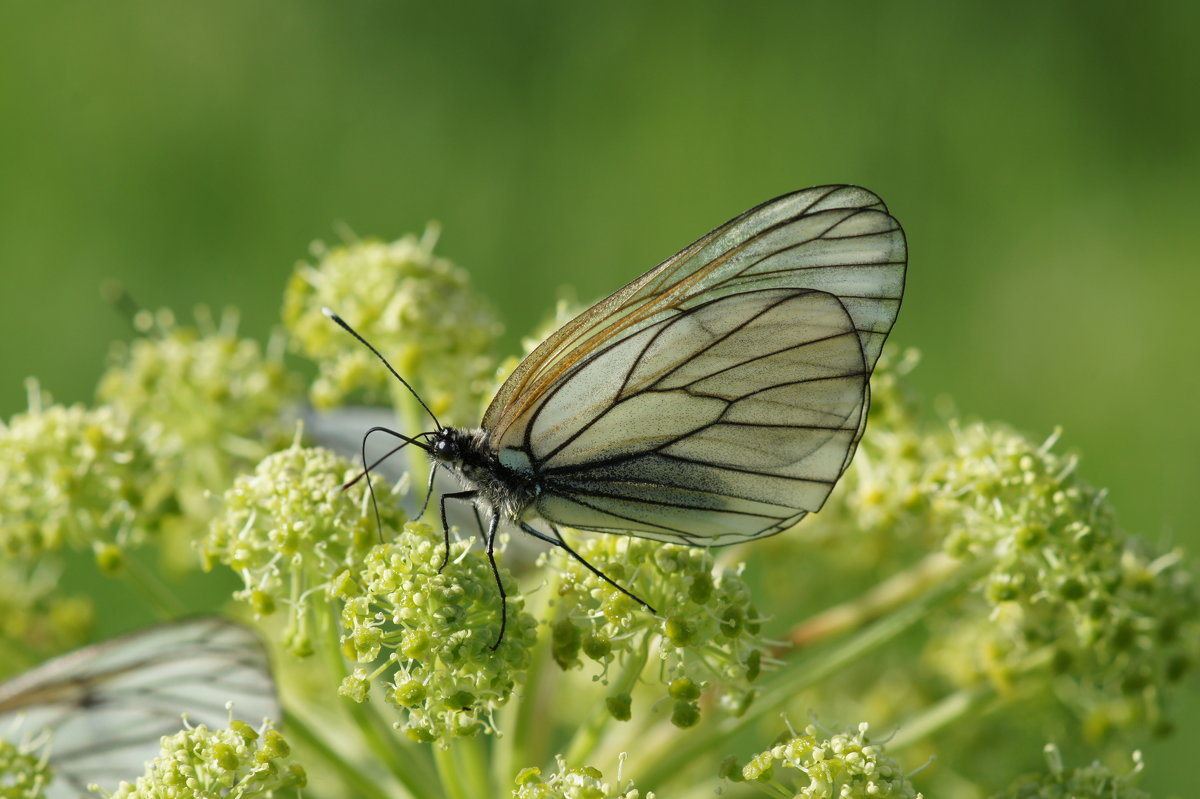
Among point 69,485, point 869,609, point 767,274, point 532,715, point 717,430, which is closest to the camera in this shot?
point 767,274

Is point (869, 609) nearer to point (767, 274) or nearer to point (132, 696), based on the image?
point (767, 274)

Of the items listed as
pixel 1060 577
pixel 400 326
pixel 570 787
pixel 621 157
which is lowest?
pixel 570 787

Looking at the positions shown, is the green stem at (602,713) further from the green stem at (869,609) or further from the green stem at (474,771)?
the green stem at (869,609)

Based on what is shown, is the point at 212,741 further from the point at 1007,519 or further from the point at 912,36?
the point at 912,36

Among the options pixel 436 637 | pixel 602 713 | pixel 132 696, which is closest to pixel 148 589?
pixel 132 696

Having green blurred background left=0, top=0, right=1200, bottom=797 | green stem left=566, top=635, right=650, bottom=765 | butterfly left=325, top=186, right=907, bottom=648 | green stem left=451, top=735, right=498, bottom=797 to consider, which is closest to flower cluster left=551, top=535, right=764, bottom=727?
green stem left=566, top=635, right=650, bottom=765

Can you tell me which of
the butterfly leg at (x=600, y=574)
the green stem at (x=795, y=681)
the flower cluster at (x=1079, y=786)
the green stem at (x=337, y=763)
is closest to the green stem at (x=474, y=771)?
the green stem at (x=337, y=763)

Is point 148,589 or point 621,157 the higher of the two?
point 621,157
